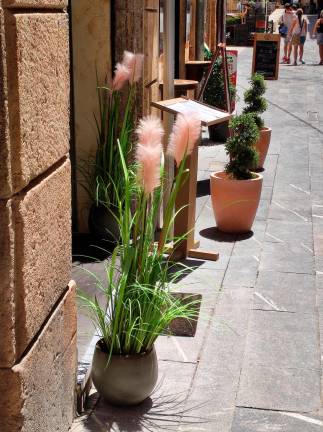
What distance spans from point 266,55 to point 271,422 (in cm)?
1010

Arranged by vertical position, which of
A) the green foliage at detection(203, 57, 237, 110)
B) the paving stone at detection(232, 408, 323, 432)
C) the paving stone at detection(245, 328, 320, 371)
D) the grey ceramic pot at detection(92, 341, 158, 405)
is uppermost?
the green foliage at detection(203, 57, 237, 110)

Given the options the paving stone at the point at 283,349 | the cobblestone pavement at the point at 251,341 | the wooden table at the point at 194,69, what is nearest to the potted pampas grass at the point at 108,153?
the cobblestone pavement at the point at 251,341

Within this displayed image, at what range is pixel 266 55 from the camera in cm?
1328

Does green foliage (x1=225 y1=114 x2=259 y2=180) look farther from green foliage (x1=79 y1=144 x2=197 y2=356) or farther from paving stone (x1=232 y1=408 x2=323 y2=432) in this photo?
paving stone (x1=232 y1=408 x2=323 y2=432)

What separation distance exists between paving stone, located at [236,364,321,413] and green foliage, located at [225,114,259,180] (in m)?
2.86

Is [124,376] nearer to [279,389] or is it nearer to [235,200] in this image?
[279,389]

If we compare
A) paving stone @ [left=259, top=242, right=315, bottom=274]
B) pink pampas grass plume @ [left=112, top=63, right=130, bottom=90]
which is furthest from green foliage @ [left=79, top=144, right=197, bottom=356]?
paving stone @ [left=259, top=242, right=315, bottom=274]

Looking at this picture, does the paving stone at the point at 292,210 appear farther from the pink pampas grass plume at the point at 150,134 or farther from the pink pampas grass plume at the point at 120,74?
the pink pampas grass plume at the point at 150,134

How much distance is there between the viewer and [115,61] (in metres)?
6.70

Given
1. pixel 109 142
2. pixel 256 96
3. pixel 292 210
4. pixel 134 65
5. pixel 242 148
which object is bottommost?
pixel 292 210

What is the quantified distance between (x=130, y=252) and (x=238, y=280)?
238 cm

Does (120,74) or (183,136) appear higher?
(120,74)

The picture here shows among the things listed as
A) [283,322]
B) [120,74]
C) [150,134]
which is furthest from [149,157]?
[120,74]

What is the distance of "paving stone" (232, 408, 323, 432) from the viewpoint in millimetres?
3998
